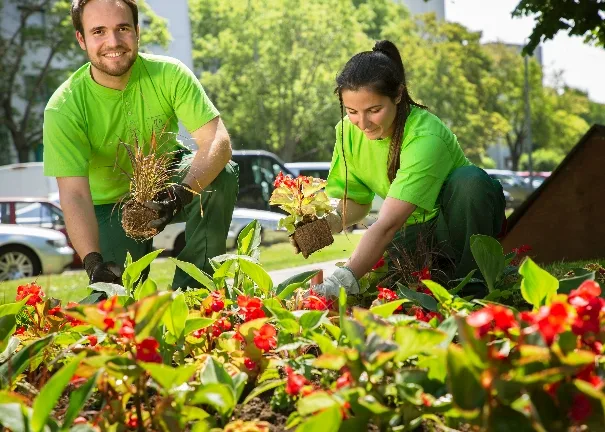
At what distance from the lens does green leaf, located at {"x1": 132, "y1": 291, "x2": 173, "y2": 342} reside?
5.59ft

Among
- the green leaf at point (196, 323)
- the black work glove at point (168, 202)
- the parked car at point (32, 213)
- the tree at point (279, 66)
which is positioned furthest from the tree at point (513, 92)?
the green leaf at point (196, 323)

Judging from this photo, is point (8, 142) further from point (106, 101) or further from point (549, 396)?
point (549, 396)

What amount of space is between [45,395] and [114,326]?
0.20 metres

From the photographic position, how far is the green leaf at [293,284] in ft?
9.02

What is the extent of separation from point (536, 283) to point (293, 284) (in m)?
0.94

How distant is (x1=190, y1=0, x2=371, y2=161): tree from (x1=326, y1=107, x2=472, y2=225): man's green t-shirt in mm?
31519

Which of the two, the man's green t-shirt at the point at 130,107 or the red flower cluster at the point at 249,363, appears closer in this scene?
the red flower cluster at the point at 249,363

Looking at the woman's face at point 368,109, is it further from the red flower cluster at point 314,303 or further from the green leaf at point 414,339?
the green leaf at point 414,339

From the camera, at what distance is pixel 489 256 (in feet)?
9.50

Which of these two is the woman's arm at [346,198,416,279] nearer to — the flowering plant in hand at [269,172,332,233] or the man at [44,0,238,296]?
the flowering plant in hand at [269,172,332,233]

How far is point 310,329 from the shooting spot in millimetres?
2162

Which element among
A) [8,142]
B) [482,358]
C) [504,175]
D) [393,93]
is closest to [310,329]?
[482,358]

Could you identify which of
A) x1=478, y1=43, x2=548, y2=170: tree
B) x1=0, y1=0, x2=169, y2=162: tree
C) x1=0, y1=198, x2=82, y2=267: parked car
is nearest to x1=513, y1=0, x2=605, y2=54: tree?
x1=0, y1=198, x2=82, y2=267: parked car

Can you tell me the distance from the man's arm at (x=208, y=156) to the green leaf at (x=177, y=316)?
1712 millimetres
